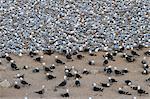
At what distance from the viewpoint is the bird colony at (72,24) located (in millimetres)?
11492

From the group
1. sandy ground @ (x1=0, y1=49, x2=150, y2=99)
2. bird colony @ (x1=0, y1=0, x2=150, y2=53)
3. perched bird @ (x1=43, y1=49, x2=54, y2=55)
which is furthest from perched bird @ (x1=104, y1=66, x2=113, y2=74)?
perched bird @ (x1=43, y1=49, x2=54, y2=55)

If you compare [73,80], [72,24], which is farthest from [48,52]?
[72,24]

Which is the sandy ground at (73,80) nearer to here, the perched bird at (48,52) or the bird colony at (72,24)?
the perched bird at (48,52)

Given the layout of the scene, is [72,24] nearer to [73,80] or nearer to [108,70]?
[108,70]

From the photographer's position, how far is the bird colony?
11492 mm

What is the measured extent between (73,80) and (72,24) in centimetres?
299

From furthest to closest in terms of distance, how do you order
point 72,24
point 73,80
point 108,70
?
point 72,24 < point 108,70 < point 73,80

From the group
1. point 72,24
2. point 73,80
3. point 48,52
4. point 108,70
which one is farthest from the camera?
point 72,24

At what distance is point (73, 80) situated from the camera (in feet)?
32.1

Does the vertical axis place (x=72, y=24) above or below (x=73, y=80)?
above

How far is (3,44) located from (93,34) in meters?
2.37

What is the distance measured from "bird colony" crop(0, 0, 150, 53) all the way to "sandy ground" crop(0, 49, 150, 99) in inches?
19.8

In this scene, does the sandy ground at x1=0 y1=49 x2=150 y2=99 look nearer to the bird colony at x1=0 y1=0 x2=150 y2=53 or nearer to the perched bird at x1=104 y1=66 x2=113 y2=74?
the perched bird at x1=104 y1=66 x2=113 y2=74

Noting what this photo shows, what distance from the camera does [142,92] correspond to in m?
9.34
